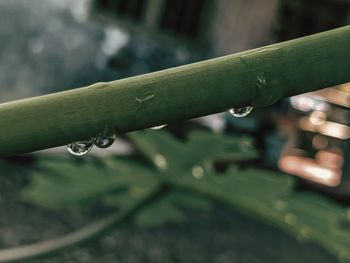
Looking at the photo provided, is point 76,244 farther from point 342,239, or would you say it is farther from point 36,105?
point 36,105

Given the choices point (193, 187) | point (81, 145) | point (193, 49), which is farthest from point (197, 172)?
point (193, 49)

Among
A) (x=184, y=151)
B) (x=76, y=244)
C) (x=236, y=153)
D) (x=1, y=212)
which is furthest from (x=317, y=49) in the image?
(x=1, y=212)

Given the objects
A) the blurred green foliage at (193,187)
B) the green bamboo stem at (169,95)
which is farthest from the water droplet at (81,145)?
the blurred green foliage at (193,187)

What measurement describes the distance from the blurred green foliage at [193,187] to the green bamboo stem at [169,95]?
3.79ft

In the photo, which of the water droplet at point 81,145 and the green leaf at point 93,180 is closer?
the water droplet at point 81,145

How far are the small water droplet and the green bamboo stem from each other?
4.01 ft

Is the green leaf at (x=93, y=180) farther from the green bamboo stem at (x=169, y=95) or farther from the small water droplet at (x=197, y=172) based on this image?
the green bamboo stem at (x=169, y=95)

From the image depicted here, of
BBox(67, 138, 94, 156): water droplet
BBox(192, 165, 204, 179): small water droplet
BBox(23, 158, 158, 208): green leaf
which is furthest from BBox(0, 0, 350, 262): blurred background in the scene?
BBox(67, 138, 94, 156): water droplet

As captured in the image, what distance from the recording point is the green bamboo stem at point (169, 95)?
16 centimetres

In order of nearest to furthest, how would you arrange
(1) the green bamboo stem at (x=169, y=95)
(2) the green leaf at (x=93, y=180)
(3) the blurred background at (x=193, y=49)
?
(1) the green bamboo stem at (x=169, y=95)
(2) the green leaf at (x=93, y=180)
(3) the blurred background at (x=193, y=49)

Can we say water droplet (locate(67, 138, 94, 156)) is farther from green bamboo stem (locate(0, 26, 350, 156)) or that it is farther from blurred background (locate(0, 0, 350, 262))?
blurred background (locate(0, 0, 350, 262))

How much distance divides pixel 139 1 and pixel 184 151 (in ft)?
10.8

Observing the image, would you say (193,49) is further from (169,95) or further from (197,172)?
(169,95)

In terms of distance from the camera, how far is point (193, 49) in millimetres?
4594
